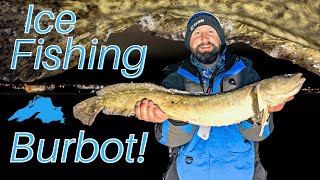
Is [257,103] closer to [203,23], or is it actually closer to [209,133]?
[209,133]

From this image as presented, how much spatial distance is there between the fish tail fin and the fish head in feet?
3.82

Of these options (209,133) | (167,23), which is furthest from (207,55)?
(167,23)

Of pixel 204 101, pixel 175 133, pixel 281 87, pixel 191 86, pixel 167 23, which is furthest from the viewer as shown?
pixel 167 23

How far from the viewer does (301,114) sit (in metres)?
14.4

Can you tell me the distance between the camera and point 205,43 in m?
3.37

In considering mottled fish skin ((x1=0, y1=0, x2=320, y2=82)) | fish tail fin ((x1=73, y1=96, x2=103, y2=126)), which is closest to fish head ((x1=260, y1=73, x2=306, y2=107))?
fish tail fin ((x1=73, y1=96, x2=103, y2=126))

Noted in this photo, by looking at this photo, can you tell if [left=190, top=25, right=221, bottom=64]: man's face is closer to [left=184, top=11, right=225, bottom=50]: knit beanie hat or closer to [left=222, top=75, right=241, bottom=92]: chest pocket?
[left=184, top=11, right=225, bottom=50]: knit beanie hat

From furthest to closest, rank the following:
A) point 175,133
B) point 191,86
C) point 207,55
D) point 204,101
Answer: point 207,55
point 191,86
point 175,133
point 204,101

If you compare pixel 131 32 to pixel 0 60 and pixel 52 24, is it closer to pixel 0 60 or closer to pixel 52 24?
pixel 52 24

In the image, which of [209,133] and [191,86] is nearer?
[209,133]

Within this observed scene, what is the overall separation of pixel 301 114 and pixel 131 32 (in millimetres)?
9006

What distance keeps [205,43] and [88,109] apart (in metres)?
0.99

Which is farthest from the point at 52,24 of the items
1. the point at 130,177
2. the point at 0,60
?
the point at 130,177

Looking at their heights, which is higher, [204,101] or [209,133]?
[204,101]
